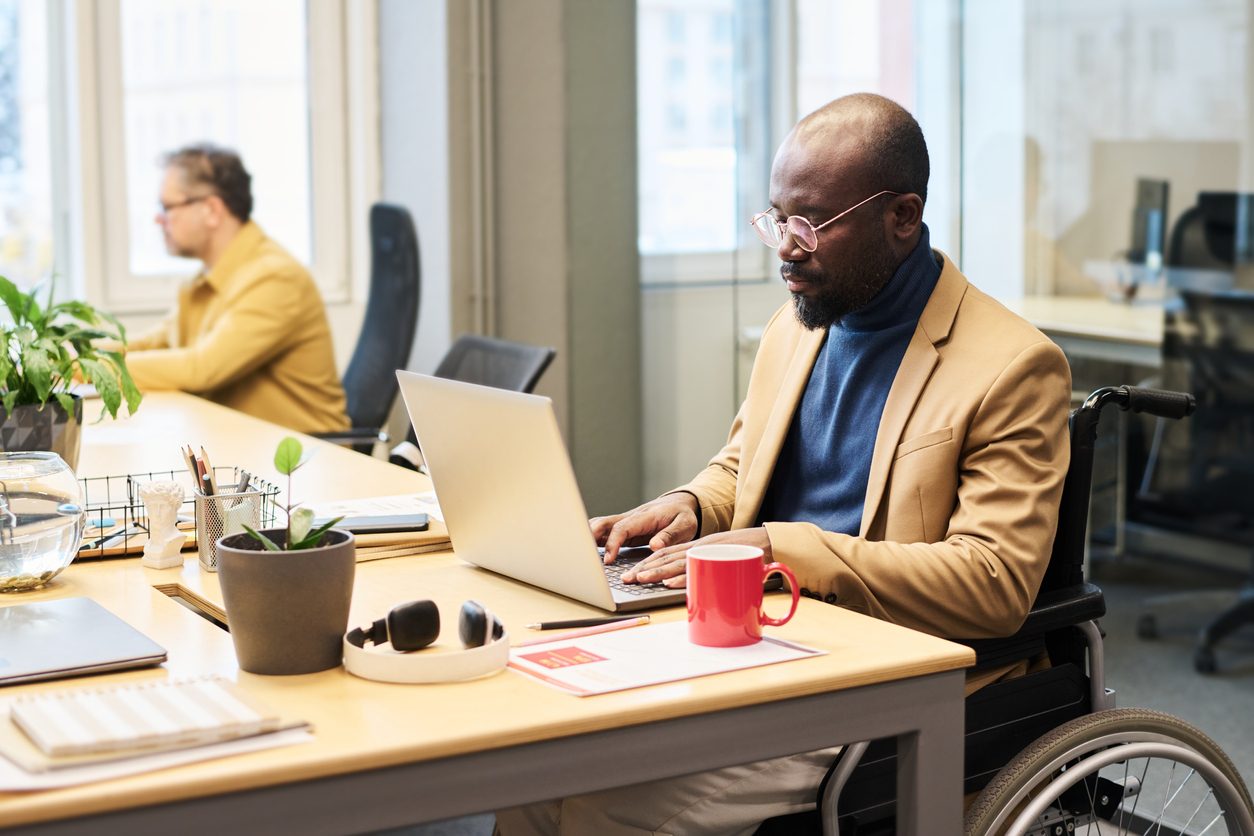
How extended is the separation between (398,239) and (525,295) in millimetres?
996

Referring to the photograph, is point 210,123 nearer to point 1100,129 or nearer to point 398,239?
point 398,239

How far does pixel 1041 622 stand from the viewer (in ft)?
5.23

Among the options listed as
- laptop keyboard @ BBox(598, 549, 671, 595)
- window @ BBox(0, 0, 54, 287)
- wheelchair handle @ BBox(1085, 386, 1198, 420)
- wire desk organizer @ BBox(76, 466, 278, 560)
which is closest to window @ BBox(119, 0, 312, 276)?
window @ BBox(0, 0, 54, 287)

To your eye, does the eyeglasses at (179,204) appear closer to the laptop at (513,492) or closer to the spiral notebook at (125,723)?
the laptop at (513,492)

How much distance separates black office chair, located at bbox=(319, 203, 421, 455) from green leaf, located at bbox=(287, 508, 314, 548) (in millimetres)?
2081

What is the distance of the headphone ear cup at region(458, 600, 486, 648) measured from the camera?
1241 millimetres

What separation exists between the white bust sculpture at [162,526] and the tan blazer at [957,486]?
71cm

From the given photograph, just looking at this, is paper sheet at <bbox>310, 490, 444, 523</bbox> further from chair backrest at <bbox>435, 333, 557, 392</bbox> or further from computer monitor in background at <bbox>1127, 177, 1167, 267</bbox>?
computer monitor in background at <bbox>1127, 177, 1167, 267</bbox>

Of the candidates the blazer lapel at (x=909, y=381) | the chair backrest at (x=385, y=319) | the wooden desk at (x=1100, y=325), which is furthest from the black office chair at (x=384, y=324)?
the blazer lapel at (x=909, y=381)

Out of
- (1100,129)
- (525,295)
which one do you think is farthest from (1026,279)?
(525,295)

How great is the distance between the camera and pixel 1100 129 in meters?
2.95

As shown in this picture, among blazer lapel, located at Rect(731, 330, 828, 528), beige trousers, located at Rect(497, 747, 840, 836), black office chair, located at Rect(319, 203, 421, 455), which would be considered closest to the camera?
beige trousers, located at Rect(497, 747, 840, 836)

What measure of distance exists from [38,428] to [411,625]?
38.9 inches

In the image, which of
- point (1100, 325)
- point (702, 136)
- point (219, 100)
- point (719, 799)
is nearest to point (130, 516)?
point (719, 799)
